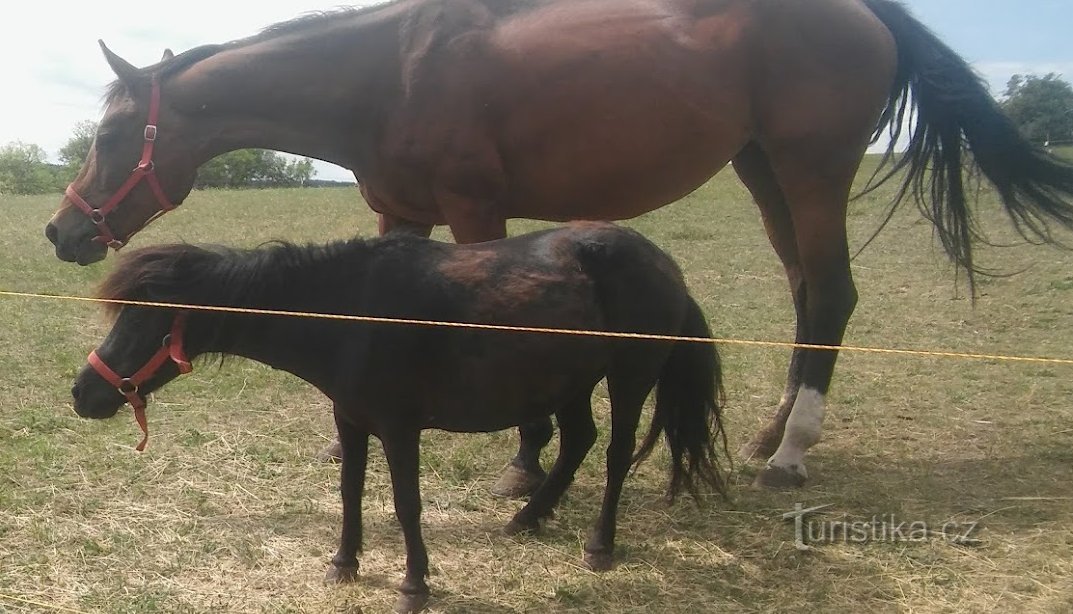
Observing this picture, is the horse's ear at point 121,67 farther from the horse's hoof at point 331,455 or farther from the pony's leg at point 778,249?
the pony's leg at point 778,249

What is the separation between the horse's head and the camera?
128 inches

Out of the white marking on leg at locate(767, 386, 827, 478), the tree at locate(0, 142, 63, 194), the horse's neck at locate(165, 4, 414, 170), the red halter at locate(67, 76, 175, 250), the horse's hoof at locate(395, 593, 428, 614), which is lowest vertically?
the horse's hoof at locate(395, 593, 428, 614)

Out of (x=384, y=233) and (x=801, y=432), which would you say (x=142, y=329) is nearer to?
(x=384, y=233)

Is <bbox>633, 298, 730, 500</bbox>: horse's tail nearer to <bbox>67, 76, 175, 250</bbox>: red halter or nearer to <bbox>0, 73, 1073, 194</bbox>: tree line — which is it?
<bbox>67, 76, 175, 250</bbox>: red halter

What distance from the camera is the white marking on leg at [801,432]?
3494mm

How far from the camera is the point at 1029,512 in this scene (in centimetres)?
312

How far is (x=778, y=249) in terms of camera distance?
4.19 m

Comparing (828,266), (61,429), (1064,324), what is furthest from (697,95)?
(1064,324)

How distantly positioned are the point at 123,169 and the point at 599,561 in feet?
8.35

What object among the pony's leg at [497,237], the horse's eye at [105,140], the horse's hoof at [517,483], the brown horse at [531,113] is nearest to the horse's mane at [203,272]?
the pony's leg at [497,237]

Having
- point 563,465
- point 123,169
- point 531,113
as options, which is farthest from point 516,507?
point 123,169

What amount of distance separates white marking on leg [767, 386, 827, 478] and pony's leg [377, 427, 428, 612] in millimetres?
1784

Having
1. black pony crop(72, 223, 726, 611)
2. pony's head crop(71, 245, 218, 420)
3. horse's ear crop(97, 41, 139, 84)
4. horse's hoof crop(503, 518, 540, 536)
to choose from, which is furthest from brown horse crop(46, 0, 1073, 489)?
pony's head crop(71, 245, 218, 420)

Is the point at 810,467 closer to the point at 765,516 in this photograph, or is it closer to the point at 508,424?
the point at 765,516
